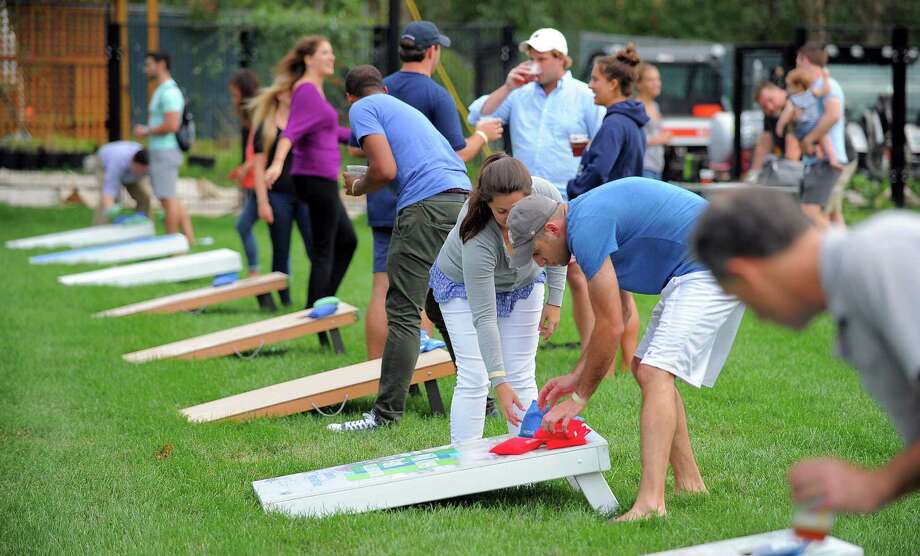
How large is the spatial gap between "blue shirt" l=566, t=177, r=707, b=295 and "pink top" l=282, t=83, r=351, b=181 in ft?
13.6

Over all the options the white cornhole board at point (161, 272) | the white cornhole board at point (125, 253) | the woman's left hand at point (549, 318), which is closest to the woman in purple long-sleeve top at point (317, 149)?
the white cornhole board at point (161, 272)

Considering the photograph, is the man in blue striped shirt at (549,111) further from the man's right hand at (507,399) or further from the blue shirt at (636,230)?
the blue shirt at (636,230)

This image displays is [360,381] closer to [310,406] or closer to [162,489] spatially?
[310,406]

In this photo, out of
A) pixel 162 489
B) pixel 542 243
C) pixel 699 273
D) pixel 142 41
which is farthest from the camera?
pixel 142 41

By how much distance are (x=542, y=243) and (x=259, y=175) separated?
6071 millimetres

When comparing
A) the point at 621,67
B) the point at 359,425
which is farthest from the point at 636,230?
the point at 621,67

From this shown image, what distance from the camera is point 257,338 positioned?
27.3 feet

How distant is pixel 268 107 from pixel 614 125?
3421mm

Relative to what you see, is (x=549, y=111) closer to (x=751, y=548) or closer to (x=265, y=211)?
(x=265, y=211)

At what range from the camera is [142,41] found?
813 inches

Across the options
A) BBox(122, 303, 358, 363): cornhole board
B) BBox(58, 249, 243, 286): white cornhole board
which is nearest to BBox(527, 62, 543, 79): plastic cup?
BBox(122, 303, 358, 363): cornhole board

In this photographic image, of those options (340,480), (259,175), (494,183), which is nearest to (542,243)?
(494,183)

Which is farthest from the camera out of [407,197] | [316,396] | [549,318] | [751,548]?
[316,396]

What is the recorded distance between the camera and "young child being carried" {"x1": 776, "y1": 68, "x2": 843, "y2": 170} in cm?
1088
